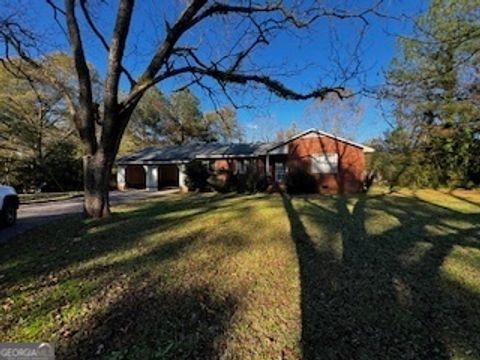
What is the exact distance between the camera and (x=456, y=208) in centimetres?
1225

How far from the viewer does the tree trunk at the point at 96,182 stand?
31.6 feet

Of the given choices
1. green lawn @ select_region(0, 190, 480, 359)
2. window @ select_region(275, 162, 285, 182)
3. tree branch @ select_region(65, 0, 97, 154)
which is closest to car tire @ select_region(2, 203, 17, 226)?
green lawn @ select_region(0, 190, 480, 359)

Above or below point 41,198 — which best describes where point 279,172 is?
above

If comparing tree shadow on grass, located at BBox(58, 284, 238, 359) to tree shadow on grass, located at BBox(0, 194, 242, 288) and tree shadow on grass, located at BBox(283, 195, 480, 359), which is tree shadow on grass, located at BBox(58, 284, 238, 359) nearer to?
tree shadow on grass, located at BBox(283, 195, 480, 359)

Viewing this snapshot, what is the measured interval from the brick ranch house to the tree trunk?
45.2 feet

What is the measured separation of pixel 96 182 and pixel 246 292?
694 centimetres

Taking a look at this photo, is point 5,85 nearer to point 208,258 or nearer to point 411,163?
point 208,258

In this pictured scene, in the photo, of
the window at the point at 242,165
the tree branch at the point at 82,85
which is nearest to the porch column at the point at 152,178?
the window at the point at 242,165

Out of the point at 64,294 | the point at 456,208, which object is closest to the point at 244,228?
the point at 64,294

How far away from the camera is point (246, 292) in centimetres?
439

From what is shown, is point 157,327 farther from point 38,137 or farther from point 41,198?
point 38,137

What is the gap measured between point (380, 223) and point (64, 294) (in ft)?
25.3

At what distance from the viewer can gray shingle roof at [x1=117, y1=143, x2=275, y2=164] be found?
24.7m

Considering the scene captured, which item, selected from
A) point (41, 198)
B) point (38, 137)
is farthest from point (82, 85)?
point (38, 137)
